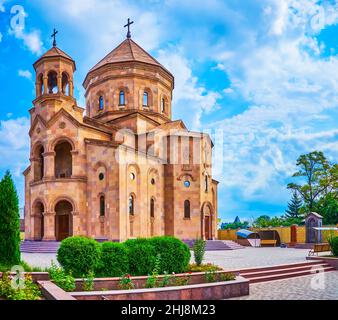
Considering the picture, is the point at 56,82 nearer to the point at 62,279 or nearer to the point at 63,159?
the point at 63,159

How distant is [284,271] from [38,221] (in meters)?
19.0

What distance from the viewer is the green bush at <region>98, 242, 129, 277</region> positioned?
1056 centimetres

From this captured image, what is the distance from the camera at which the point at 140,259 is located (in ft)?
35.6

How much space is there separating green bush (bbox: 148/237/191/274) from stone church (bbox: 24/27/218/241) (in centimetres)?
1407

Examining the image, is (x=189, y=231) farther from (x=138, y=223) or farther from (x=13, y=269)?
(x=13, y=269)

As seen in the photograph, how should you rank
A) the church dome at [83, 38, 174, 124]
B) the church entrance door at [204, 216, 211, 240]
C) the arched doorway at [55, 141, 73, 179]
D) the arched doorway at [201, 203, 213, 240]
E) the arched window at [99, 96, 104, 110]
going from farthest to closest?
1. the arched window at [99, 96, 104, 110]
2. the church dome at [83, 38, 174, 124]
3. the church entrance door at [204, 216, 211, 240]
4. the arched doorway at [201, 203, 213, 240]
5. the arched doorway at [55, 141, 73, 179]

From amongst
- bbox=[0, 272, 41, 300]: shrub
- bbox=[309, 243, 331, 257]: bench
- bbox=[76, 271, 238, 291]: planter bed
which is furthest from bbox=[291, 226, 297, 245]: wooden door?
bbox=[0, 272, 41, 300]: shrub

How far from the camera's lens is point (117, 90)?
3284cm

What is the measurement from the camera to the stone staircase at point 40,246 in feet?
79.5

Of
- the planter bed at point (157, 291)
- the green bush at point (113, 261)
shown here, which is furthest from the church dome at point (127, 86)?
the planter bed at point (157, 291)

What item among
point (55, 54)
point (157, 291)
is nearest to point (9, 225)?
point (157, 291)

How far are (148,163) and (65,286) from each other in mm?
19878

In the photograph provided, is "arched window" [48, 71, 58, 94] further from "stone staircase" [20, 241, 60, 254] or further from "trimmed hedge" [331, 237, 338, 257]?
"trimmed hedge" [331, 237, 338, 257]
